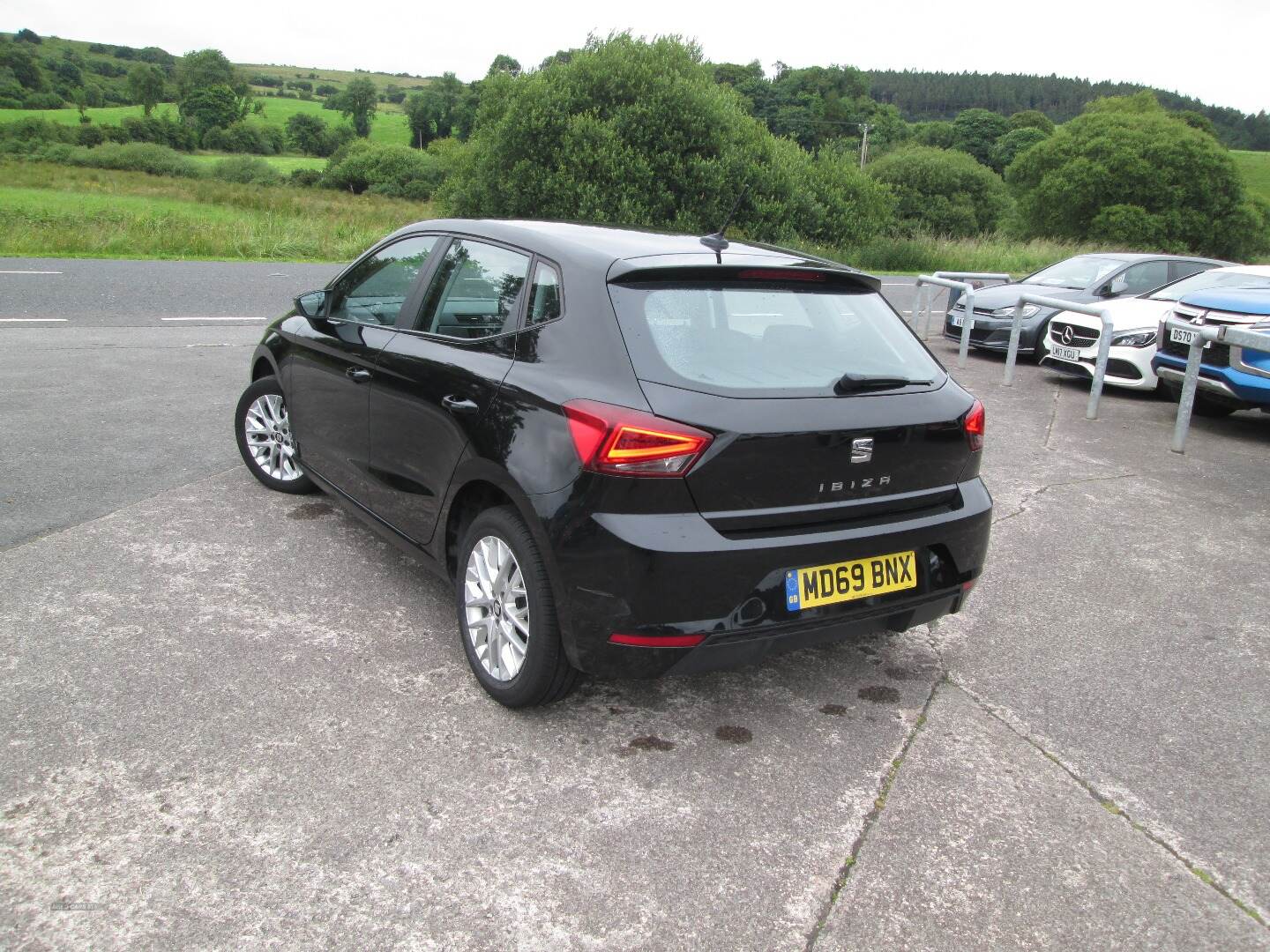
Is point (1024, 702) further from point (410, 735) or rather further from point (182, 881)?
point (182, 881)

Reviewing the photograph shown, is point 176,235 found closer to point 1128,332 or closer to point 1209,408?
point 1128,332

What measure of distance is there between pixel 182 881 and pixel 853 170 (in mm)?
24422

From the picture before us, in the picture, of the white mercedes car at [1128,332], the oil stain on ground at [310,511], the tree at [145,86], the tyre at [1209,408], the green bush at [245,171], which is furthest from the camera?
the tree at [145,86]

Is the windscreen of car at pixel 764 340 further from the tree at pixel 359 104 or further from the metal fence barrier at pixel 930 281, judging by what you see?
the tree at pixel 359 104

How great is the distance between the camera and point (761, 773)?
320 centimetres

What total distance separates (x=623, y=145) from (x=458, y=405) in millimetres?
17928

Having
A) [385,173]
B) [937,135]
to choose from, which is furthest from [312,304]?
[937,135]

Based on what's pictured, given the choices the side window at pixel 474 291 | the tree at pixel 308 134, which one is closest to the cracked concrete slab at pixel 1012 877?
the side window at pixel 474 291

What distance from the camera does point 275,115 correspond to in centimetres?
10038

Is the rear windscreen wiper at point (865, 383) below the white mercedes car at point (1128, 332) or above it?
above

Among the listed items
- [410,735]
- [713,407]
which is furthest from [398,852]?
[713,407]

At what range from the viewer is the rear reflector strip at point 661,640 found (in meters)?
3.05

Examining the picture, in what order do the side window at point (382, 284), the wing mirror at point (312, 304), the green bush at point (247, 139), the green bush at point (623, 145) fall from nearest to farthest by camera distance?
the side window at point (382, 284)
the wing mirror at point (312, 304)
the green bush at point (623, 145)
the green bush at point (247, 139)

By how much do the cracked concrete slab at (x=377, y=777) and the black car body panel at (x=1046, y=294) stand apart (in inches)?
362
